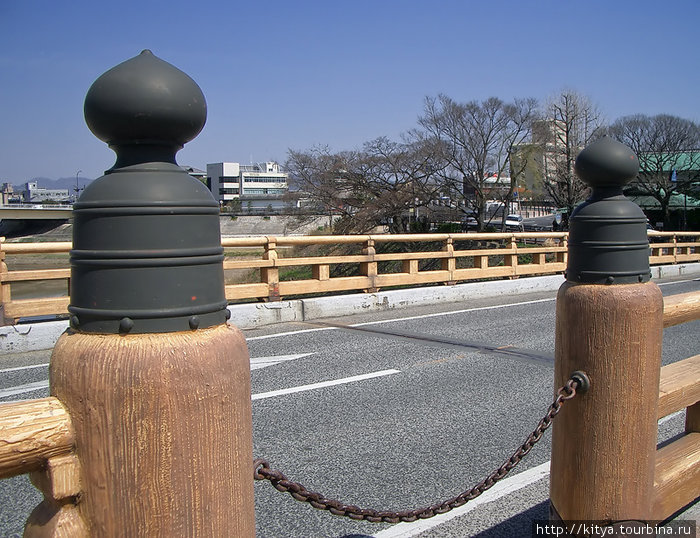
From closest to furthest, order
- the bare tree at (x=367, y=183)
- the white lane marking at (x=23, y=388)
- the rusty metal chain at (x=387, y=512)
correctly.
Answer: the rusty metal chain at (x=387, y=512) → the white lane marking at (x=23, y=388) → the bare tree at (x=367, y=183)

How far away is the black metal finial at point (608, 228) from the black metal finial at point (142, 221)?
1453 mm

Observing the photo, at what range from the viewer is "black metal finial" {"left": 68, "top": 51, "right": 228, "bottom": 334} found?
1.20 m

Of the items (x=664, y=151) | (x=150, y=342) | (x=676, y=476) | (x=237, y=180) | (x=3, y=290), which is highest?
(x=237, y=180)

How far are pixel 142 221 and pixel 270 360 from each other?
595 cm

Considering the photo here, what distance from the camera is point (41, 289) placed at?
37719 mm

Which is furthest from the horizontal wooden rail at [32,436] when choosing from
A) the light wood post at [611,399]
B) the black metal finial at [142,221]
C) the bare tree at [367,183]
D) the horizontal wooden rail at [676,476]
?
the bare tree at [367,183]

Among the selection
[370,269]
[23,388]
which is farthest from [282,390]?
[370,269]

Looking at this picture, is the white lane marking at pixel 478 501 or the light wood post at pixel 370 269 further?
the light wood post at pixel 370 269

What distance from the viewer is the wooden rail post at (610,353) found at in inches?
83.4

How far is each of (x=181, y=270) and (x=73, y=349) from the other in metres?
0.26

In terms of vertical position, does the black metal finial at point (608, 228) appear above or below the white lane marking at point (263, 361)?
above

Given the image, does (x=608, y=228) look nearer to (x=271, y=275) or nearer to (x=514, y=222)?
(x=271, y=275)

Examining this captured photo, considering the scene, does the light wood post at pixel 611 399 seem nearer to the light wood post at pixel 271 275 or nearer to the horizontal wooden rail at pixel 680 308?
the horizontal wooden rail at pixel 680 308

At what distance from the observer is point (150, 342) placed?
119 cm
